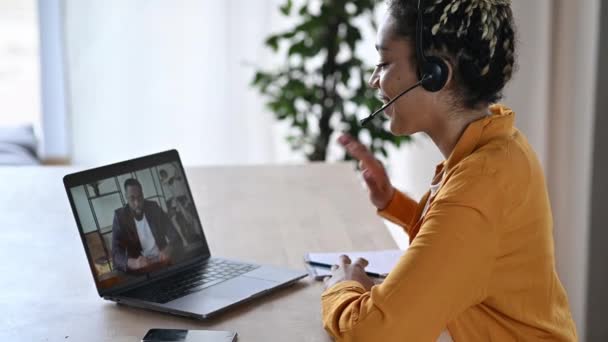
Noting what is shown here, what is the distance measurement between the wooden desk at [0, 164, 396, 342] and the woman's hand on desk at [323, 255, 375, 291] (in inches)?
2.2

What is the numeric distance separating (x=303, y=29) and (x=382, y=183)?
168cm

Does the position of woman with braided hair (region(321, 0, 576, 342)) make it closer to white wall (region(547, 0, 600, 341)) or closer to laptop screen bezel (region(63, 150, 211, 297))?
laptop screen bezel (region(63, 150, 211, 297))

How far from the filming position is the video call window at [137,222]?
1.38m

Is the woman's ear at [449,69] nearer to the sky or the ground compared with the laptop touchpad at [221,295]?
nearer to the sky

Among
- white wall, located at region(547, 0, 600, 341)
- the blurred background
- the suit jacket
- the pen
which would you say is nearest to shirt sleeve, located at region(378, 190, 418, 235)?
the pen

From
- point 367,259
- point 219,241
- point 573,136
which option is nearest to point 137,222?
point 219,241

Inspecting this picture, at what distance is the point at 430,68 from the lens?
4.03 feet

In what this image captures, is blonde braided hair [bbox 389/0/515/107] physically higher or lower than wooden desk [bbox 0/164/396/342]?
higher

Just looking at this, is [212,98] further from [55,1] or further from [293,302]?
[293,302]

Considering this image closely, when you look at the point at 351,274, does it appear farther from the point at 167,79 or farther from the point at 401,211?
the point at 167,79

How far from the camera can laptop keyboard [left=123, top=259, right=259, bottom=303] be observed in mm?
1356

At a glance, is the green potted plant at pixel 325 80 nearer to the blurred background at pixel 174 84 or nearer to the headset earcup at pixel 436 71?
the blurred background at pixel 174 84

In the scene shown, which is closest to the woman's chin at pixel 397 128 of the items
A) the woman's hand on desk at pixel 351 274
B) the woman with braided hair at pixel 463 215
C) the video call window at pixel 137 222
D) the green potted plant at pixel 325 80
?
the woman with braided hair at pixel 463 215

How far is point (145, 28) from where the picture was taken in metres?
3.97
